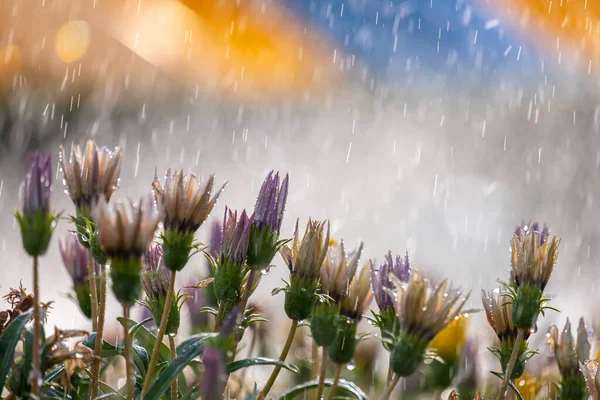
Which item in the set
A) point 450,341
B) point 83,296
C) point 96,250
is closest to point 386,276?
point 96,250

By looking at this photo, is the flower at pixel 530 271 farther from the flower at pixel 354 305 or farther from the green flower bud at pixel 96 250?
the green flower bud at pixel 96 250

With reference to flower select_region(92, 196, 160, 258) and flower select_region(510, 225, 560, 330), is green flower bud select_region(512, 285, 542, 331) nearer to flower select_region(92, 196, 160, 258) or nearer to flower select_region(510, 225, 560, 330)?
flower select_region(510, 225, 560, 330)

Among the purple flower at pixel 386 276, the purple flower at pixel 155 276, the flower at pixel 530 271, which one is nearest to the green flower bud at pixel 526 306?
the flower at pixel 530 271

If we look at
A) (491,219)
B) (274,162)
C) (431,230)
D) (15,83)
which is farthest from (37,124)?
(491,219)

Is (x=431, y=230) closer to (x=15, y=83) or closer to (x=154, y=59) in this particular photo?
(x=154, y=59)

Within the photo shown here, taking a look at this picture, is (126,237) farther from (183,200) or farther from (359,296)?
(359,296)
